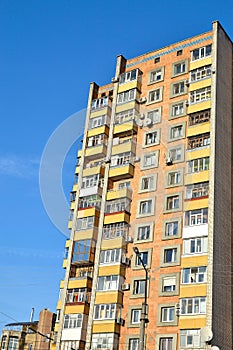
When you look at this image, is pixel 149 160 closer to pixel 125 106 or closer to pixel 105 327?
pixel 125 106

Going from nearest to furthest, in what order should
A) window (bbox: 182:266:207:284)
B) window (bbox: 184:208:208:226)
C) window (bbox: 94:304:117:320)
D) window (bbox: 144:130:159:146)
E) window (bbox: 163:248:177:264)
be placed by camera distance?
1. window (bbox: 182:266:207:284)
2. window (bbox: 184:208:208:226)
3. window (bbox: 163:248:177:264)
4. window (bbox: 94:304:117:320)
5. window (bbox: 144:130:159:146)

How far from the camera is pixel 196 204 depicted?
40.2m

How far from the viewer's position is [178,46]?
48.6 meters

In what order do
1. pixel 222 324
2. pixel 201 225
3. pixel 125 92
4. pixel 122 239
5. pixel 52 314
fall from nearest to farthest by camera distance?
pixel 222 324
pixel 201 225
pixel 122 239
pixel 125 92
pixel 52 314

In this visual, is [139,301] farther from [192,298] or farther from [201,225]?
[201,225]

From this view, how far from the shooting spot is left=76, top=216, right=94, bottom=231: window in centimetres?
4516

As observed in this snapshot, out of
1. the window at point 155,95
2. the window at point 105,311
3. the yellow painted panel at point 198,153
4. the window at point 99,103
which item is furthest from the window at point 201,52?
the window at point 105,311

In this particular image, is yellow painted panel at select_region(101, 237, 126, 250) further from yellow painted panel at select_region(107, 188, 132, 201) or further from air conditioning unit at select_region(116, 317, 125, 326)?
air conditioning unit at select_region(116, 317, 125, 326)

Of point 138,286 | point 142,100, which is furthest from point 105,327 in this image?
point 142,100

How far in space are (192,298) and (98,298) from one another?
8033mm

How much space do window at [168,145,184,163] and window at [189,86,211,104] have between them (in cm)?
419

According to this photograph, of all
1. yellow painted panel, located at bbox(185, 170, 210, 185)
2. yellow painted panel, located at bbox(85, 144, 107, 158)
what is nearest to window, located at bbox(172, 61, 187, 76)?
yellow painted panel, located at bbox(85, 144, 107, 158)

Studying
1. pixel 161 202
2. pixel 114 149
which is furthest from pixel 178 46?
pixel 161 202

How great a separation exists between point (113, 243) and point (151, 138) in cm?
987
